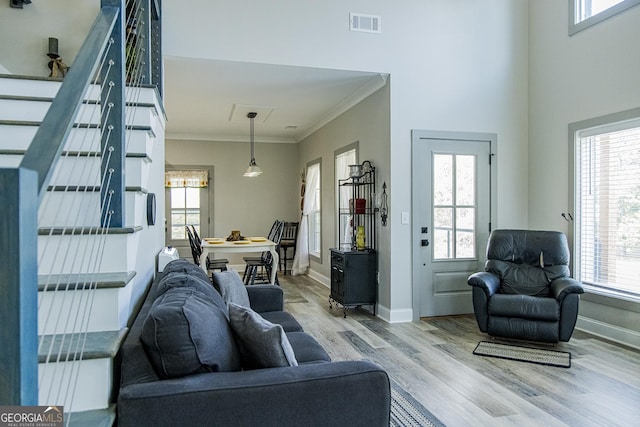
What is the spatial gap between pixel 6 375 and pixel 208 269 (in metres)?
5.73

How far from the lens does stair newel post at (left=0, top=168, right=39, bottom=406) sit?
32.8 inches

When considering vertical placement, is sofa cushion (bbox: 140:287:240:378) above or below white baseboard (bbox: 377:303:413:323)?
above

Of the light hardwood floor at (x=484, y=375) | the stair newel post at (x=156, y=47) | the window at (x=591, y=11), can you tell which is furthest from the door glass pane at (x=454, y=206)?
the stair newel post at (x=156, y=47)

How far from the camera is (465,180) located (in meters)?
5.02

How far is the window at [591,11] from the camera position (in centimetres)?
404

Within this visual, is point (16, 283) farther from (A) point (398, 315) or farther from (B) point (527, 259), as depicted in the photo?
(B) point (527, 259)

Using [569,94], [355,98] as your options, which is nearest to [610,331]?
[569,94]

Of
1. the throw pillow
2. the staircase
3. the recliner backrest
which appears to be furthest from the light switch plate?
the throw pillow

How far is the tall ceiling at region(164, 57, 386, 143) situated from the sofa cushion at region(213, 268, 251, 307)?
239cm

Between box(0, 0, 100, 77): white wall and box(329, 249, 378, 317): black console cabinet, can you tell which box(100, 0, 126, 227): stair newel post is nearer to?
box(0, 0, 100, 77): white wall

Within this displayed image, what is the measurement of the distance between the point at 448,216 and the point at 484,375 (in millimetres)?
2149

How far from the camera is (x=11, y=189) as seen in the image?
32.7 inches

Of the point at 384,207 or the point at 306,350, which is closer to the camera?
the point at 306,350

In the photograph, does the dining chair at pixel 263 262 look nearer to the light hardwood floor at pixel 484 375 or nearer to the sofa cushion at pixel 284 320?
the light hardwood floor at pixel 484 375
